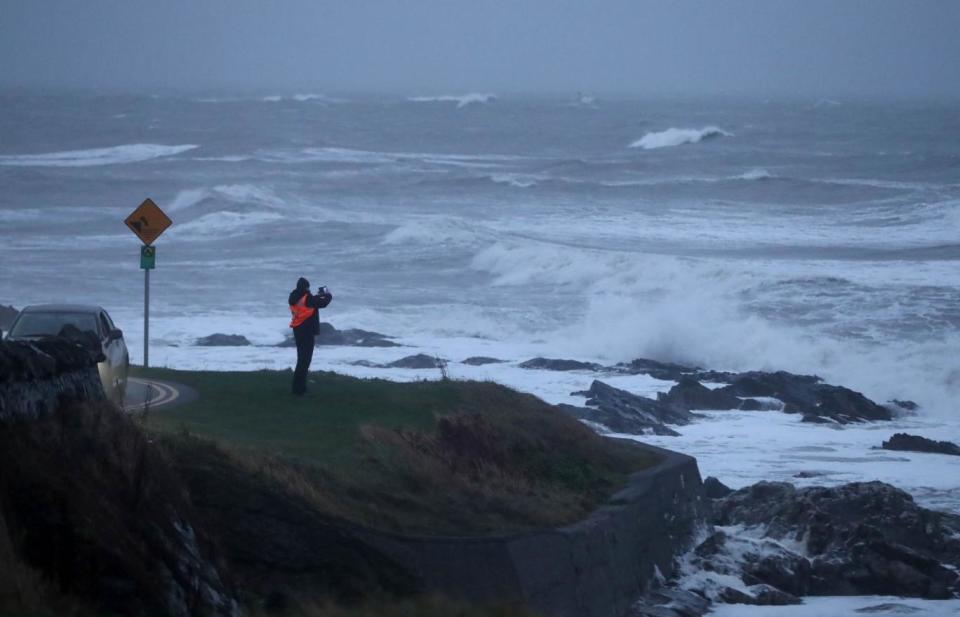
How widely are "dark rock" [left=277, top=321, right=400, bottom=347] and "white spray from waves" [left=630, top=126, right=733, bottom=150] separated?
62260 mm

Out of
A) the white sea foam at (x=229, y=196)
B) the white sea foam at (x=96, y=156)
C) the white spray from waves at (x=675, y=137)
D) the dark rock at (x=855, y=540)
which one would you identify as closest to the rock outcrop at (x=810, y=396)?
the dark rock at (x=855, y=540)

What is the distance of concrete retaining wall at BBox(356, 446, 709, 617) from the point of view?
8.80 m

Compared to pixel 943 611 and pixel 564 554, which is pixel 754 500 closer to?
pixel 943 611

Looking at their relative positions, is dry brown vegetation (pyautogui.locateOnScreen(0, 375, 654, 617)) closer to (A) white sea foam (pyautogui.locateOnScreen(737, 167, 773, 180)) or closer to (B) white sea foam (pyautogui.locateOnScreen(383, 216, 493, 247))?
(B) white sea foam (pyautogui.locateOnScreen(383, 216, 493, 247))

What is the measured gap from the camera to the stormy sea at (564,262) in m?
23.6

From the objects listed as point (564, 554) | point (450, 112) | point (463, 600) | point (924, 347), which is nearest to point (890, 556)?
point (564, 554)

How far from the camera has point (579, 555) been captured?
994 centimetres

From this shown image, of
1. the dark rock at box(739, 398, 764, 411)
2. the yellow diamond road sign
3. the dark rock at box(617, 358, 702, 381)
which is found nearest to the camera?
the yellow diamond road sign

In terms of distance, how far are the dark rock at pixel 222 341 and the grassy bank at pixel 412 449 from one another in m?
11.0

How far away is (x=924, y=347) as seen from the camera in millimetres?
27297

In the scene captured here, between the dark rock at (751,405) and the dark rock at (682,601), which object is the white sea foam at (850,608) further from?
the dark rock at (751,405)

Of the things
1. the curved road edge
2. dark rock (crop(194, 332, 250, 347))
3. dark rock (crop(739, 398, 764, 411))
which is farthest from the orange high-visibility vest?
dark rock (crop(194, 332, 250, 347))

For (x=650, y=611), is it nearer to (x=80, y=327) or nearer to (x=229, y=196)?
(x=80, y=327)

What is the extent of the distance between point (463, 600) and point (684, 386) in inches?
537
